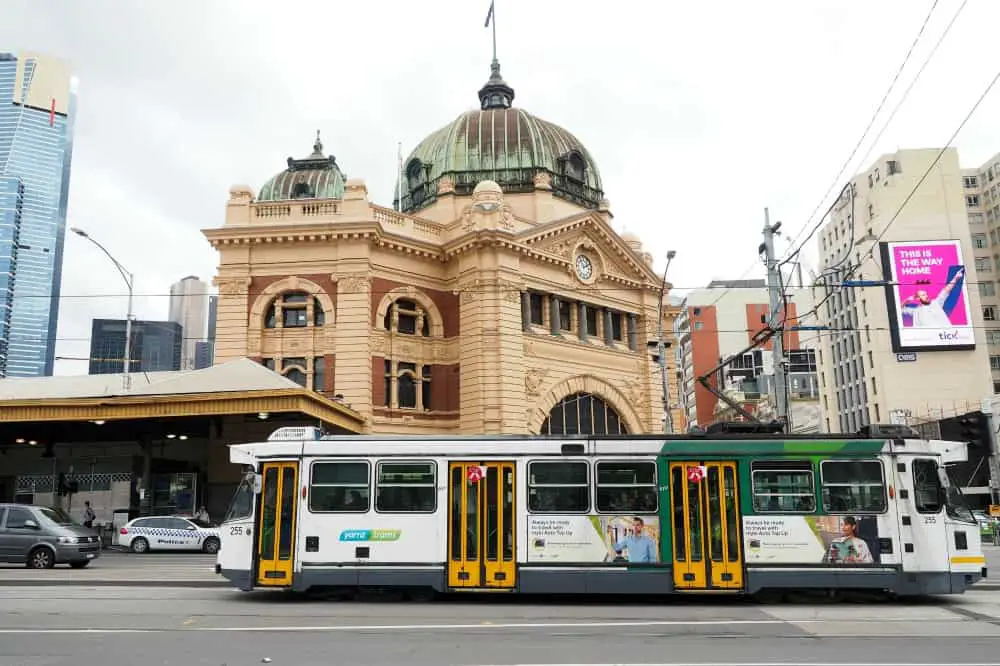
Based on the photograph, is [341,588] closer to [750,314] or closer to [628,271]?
[628,271]

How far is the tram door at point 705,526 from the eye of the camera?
14594 mm

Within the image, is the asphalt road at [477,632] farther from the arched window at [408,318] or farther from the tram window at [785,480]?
the arched window at [408,318]

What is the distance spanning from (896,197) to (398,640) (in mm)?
80131

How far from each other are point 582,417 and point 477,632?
109 ft

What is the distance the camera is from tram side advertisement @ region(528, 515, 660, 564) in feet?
48.4

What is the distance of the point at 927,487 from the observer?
48.5ft

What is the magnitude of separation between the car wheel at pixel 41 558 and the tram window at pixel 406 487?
11.1m

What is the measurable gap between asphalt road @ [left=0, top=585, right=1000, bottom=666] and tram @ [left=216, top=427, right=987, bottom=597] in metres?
0.55

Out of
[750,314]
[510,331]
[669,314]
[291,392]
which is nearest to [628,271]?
[669,314]

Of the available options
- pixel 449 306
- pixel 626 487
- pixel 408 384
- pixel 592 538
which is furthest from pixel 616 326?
pixel 592 538

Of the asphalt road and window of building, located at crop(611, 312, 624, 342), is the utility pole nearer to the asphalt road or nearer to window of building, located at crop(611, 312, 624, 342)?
the asphalt road

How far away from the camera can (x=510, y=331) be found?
40.2m

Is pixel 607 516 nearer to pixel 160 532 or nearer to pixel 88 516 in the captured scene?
pixel 160 532

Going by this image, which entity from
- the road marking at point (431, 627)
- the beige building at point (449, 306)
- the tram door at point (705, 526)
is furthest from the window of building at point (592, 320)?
the road marking at point (431, 627)
